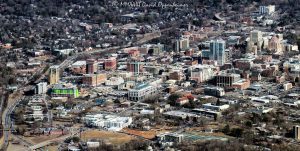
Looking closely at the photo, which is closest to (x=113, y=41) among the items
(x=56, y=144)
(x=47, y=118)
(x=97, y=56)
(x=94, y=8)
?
(x=97, y=56)

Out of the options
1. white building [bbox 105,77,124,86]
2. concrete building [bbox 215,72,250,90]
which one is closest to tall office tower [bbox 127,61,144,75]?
white building [bbox 105,77,124,86]

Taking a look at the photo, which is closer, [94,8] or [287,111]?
[287,111]

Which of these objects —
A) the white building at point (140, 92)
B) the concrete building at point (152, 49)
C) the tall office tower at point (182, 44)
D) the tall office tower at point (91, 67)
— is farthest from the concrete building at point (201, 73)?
the tall office tower at point (182, 44)

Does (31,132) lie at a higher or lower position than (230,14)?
lower

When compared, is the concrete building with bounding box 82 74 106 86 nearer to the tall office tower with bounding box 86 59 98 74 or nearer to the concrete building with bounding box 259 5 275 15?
the tall office tower with bounding box 86 59 98 74

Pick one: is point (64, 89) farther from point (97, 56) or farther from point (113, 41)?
point (113, 41)

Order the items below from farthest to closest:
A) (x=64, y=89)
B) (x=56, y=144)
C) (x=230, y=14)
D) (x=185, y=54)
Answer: (x=230, y=14) → (x=185, y=54) → (x=64, y=89) → (x=56, y=144)

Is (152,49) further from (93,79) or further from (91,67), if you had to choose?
(93,79)
